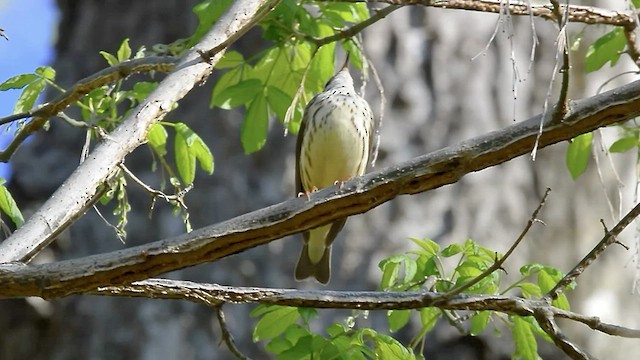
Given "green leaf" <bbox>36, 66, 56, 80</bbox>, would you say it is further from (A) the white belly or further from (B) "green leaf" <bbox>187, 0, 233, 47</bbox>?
(A) the white belly

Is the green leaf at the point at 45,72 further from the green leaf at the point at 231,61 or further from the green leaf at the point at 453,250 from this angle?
the green leaf at the point at 453,250

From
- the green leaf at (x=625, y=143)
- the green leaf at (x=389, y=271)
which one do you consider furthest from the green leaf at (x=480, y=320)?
the green leaf at (x=625, y=143)

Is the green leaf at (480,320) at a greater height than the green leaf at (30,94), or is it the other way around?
the green leaf at (30,94)

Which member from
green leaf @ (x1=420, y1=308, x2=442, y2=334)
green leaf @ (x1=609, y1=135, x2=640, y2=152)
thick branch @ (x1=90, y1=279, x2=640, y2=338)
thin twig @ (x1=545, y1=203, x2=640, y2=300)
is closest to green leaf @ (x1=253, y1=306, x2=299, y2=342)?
thick branch @ (x1=90, y1=279, x2=640, y2=338)

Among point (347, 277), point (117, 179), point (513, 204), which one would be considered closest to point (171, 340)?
point (347, 277)

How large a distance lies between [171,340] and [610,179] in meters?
2.12

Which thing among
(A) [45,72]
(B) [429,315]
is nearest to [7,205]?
(A) [45,72]

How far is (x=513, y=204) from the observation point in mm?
4367

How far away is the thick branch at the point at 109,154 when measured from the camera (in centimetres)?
193

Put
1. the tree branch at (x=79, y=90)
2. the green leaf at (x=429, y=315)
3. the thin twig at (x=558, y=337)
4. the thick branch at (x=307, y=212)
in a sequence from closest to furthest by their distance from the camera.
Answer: the thick branch at (x=307, y=212), the thin twig at (x=558, y=337), the tree branch at (x=79, y=90), the green leaf at (x=429, y=315)

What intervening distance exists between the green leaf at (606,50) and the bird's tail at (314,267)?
4.90 feet

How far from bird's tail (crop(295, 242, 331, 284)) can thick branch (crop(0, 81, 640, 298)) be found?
2008 millimetres

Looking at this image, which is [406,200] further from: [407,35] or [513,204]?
[407,35]

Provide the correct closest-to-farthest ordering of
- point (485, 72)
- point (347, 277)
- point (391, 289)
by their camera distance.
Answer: point (391, 289)
point (347, 277)
point (485, 72)
